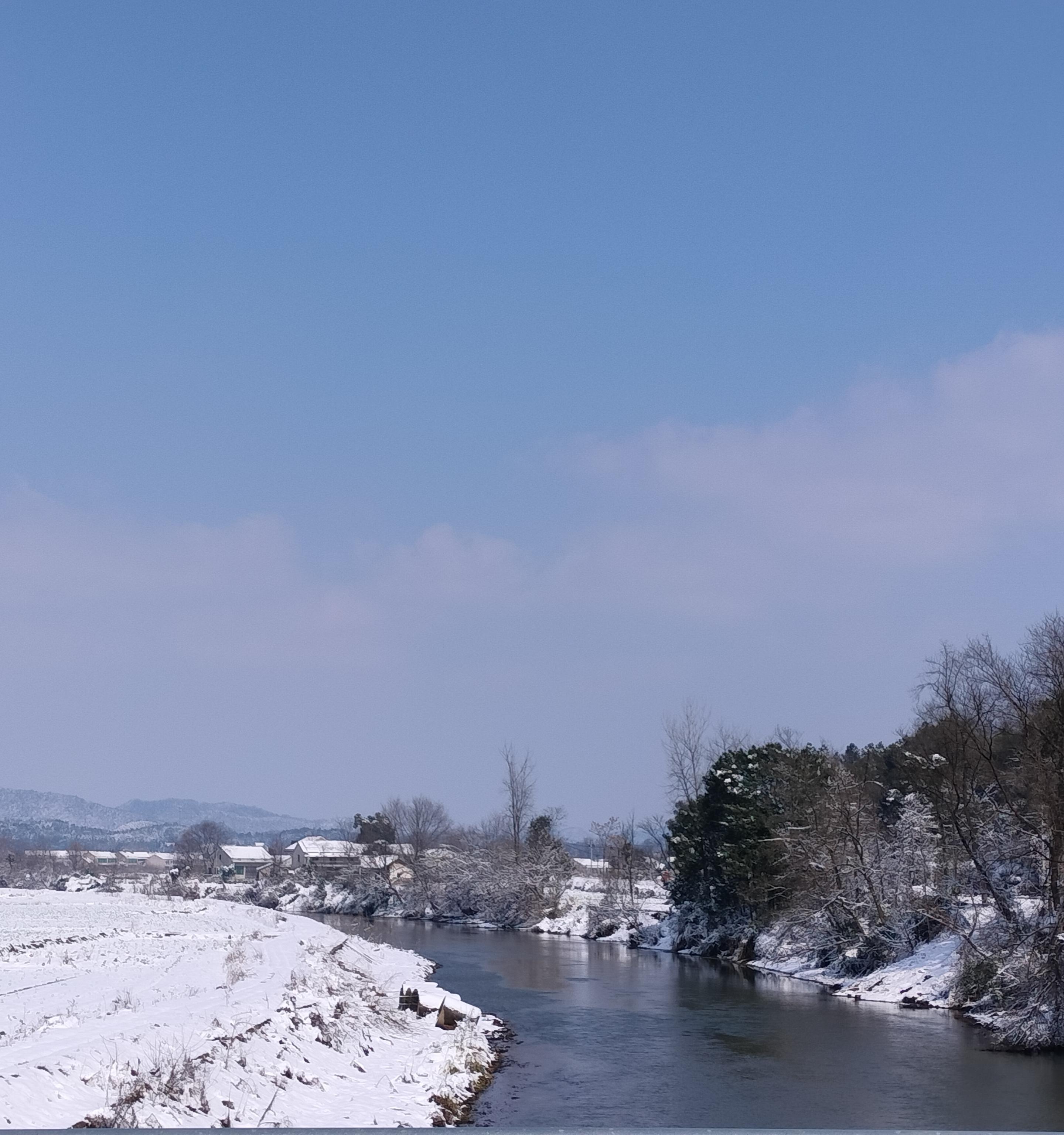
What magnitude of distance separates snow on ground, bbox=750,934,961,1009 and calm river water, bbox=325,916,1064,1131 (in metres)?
0.95

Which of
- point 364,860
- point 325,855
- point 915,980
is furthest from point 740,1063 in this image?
point 325,855

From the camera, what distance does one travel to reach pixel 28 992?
25641 millimetres

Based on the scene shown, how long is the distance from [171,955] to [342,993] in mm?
13093

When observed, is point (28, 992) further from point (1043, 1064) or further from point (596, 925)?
point (596, 925)

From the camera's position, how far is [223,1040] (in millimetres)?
16828

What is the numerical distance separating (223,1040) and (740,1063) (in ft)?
42.9

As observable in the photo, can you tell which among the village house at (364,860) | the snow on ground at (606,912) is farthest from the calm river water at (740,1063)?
the village house at (364,860)

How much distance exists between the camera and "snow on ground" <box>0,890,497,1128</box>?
522 inches

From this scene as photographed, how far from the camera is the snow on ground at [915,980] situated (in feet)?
112

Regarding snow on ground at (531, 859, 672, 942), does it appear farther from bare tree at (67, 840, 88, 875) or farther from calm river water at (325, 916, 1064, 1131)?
bare tree at (67, 840, 88, 875)

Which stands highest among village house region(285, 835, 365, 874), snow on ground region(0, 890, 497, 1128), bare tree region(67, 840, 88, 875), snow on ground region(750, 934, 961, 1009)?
snow on ground region(0, 890, 497, 1128)

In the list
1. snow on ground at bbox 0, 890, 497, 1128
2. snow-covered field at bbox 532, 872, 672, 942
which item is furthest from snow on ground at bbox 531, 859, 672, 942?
snow on ground at bbox 0, 890, 497, 1128

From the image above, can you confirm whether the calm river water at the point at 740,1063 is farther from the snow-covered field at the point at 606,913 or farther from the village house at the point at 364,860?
the village house at the point at 364,860

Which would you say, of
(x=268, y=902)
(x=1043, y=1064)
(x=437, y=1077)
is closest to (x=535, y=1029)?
(x=437, y=1077)
